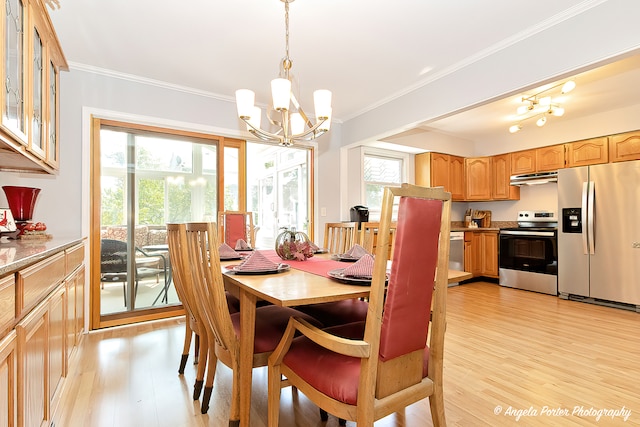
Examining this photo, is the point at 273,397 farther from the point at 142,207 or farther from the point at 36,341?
the point at 142,207

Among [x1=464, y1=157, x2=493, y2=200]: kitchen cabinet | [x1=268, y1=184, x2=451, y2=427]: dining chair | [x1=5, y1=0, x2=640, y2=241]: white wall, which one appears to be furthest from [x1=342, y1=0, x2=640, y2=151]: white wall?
[x1=464, y1=157, x2=493, y2=200]: kitchen cabinet

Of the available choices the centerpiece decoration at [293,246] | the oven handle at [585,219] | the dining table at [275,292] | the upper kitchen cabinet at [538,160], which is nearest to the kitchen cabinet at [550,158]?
the upper kitchen cabinet at [538,160]

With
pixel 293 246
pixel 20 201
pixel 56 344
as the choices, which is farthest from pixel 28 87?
pixel 293 246

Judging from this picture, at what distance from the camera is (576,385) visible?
2068 millimetres

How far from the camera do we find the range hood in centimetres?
471

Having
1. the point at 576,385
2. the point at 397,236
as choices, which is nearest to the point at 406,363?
the point at 397,236

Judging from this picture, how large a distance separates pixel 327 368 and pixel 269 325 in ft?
1.99

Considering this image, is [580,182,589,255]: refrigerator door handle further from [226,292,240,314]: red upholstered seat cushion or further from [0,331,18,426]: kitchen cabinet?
[0,331,18,426]: kitchen cabinet

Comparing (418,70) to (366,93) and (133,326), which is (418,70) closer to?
(366,93)

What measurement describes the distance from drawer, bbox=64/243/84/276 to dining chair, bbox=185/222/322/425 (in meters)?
0.87

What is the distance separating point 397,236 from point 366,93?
2.94 metres

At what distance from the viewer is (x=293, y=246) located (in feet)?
7.02

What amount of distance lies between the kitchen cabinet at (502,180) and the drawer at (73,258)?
5698mm

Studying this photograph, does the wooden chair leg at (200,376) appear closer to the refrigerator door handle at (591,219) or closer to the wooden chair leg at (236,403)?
the wooden chair leg at (236,403)
